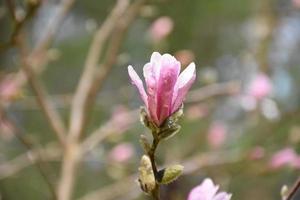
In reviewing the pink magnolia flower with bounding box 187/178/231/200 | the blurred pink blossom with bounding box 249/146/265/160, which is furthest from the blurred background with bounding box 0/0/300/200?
the pink magnolia flower with bounding box 187/178/231/200

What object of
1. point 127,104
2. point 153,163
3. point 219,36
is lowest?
point 153,163

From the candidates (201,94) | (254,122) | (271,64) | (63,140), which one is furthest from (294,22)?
(63,140)

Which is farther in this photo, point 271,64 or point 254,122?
point 271,64

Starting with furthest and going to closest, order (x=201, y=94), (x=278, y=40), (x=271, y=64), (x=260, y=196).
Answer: (x=278, y=40)
(x=271, y=64)
(x=260, y=196)
(x=201, y=94)

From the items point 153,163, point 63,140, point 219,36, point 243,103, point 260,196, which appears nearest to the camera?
point 153,163

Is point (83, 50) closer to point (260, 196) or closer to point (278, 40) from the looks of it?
point (278, 40)

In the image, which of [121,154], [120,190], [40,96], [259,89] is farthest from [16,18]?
[121,154]

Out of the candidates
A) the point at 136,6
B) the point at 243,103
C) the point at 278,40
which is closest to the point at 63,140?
the point at 136,6

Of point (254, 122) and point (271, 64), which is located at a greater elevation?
point (271, 64)

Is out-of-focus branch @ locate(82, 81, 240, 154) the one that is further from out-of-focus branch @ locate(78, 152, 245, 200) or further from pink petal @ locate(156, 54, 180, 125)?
pink petal @ locate(156, 54, 180, 125)
